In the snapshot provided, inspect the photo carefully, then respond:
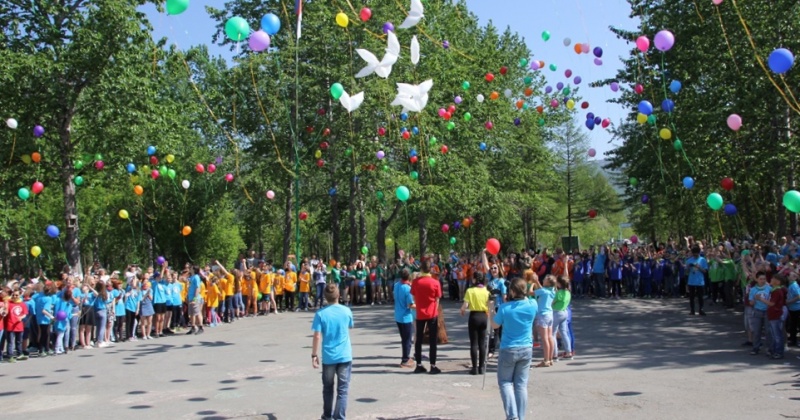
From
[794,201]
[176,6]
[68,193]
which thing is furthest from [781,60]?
[68,193]

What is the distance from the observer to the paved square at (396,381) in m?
7.47

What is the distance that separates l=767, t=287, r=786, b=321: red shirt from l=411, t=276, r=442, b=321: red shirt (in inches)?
201

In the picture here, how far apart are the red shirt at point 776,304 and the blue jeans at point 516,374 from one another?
5.74 m

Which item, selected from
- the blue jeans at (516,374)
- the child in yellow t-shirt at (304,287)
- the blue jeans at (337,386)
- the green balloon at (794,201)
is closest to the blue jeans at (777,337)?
the green balloon at (794,201)

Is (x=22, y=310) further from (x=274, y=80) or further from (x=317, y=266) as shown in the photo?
(x=274, y=80)

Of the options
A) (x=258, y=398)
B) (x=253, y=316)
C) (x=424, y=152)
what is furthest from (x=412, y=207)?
(x=258, y=398)

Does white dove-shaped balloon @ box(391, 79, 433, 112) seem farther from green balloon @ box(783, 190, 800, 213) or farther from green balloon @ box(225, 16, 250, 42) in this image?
green balloon @ box(783, 190, 800, 213)

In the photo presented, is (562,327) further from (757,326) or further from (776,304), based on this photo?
(776,304)

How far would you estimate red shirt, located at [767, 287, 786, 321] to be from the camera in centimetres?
→ 1026

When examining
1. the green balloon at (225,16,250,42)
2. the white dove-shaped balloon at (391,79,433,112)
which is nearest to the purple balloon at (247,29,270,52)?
the green balloon at (225,16,250,42)

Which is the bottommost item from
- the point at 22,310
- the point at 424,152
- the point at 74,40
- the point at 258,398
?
the point at 258,398

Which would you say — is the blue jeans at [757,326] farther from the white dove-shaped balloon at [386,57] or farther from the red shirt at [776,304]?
the white dove-shaped balloon at [386,57]

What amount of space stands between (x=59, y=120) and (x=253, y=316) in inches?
345

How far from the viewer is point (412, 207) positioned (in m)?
27.1
